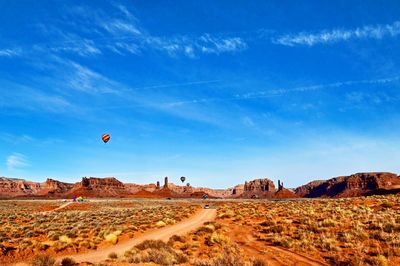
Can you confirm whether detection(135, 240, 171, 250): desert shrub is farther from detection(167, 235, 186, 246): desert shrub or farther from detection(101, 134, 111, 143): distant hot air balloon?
detection(101, 134, 111, 143): distant hot air balloon

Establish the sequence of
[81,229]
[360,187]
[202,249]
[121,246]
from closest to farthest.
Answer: [202,249] < [121,246] < [81,229] < [360,187]

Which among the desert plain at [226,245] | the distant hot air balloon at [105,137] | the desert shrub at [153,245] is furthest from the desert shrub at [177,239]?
the distant hot air balloon at [105,137]

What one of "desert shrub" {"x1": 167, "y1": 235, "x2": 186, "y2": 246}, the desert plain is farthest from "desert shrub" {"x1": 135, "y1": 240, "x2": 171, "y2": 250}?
"desert shrub" {"x1": 167, "y1": 235, "x2": 186, "y2": 246}

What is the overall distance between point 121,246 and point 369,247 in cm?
1356

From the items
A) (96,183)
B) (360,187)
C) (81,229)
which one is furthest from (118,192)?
(81,229)

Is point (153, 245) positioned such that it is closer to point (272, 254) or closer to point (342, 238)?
point (272, 254)

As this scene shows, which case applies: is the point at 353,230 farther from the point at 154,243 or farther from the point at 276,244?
the point at 154,243

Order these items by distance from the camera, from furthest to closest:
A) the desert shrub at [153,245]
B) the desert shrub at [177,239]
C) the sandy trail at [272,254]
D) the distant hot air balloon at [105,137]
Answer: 1. the distant hot air balloon at [105,137]
2. the desert shrub at [177,239]
3. the desert shrub at [153,245]
4. the sandy trail at [272,254]

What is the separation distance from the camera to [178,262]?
46.2 ft

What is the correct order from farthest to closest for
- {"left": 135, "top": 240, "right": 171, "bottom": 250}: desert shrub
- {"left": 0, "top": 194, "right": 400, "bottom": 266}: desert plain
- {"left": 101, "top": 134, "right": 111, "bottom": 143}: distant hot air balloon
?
{"left": 101, "top": 134, "right": 111, "bottom": 143}: distant hot air balloon
{"left": 135, "top": 240, "right": 171, "bottom": 250}: desert shrub
{"left": 0, "top": 194, "right": 400, "bottom": 266}: desert plain

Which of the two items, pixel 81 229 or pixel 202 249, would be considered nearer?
pixel 202 249

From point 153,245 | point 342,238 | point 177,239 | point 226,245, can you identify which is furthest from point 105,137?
point 342,238

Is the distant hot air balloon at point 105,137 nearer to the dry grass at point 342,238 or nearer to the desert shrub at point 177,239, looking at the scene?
the dry grass at point 342,238

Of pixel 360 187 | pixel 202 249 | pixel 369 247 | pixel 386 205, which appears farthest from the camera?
pixel 360 187
